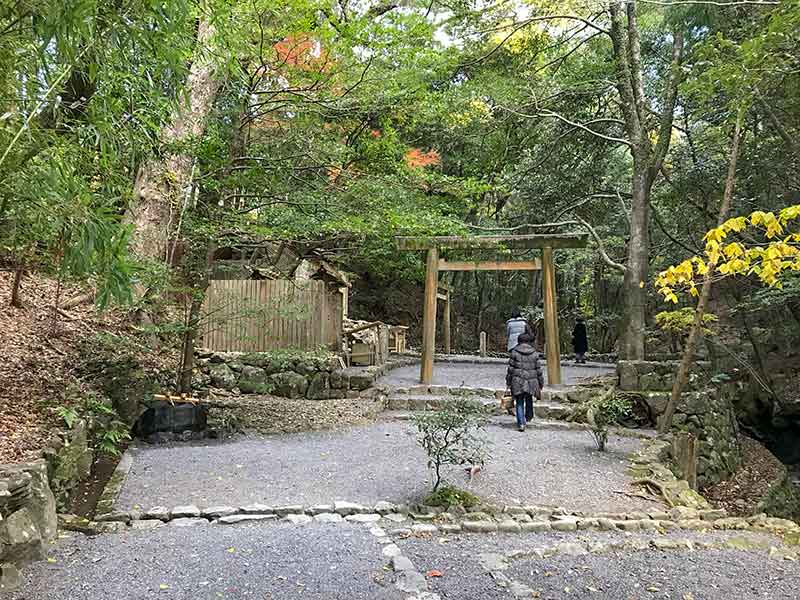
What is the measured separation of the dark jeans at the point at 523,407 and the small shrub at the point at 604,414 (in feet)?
2.51

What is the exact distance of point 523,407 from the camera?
23.7ft

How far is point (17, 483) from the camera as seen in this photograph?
2904 mm

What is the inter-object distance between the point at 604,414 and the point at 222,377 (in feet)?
19.5

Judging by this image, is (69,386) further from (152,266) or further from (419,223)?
(419,223)

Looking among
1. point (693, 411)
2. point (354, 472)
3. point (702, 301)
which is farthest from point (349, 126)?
point (693, 411)

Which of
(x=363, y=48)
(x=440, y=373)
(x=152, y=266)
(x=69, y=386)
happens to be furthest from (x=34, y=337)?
(x=440, y=373)

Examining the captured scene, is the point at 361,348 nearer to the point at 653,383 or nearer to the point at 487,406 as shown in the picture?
the point at 487,406

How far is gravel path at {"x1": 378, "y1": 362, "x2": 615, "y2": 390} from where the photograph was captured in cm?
982

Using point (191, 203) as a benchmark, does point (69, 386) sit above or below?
below

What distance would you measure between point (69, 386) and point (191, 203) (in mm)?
2554

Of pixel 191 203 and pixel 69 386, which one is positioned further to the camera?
pixel 191 203

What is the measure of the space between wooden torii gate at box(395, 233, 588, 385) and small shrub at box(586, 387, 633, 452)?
1.31 m

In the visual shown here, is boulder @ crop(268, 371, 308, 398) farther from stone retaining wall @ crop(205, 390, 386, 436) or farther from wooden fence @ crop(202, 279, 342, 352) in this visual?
wooden fence @ crop(202, 279, 342, 352)

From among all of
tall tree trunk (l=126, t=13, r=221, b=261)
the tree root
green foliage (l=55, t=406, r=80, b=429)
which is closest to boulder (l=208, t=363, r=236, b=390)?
tall tree trunk (l=126, t=13, r=221, b=261)
